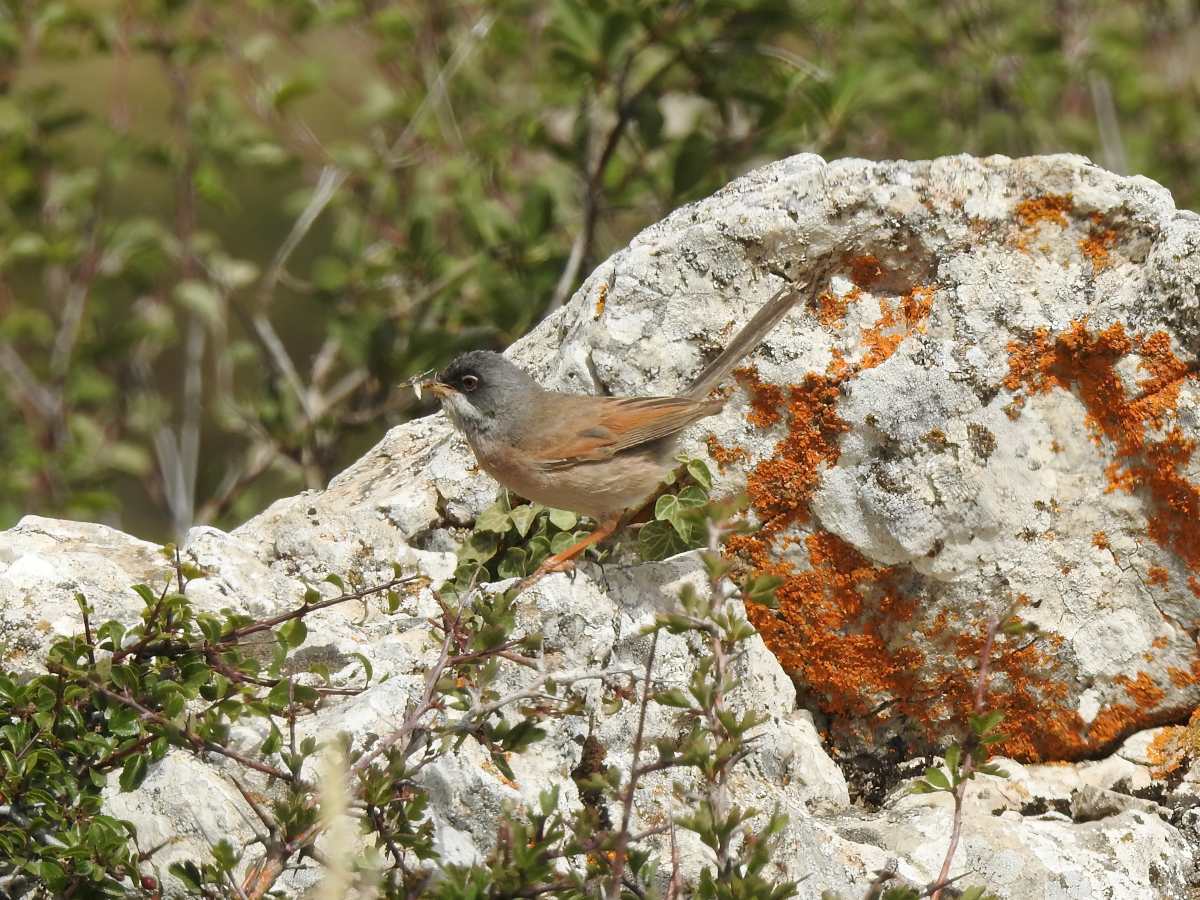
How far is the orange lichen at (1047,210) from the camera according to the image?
3.84 metres

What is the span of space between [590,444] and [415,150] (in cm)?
447

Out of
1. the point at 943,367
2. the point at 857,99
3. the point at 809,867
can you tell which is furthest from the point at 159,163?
the point at 809,867

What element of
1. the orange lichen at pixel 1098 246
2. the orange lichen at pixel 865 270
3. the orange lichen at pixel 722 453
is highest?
the orange lichen at pixel 1098 246

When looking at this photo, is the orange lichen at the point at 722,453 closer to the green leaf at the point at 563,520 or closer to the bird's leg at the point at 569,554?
the bird's leg at the point at 569,554

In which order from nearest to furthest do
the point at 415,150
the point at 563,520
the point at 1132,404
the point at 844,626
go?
the point at 1132,404
the point at 844,626
the point at 563,520
the point at 415,150

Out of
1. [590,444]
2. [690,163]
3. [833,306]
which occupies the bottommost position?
[590,444]

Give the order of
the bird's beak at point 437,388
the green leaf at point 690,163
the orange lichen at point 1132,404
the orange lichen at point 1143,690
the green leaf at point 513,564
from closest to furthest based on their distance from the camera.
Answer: the orange lichen at point 1132,404
the orange lichen at point 1143,690
the green leaf at point 513,564
the bird's beak at point 437,388
the green leaf at point 690,163

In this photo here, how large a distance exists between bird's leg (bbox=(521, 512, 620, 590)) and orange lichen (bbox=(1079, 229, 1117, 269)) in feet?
6.09

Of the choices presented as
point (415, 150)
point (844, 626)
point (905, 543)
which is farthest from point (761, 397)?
point (415, 150)

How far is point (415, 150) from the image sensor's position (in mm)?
7922

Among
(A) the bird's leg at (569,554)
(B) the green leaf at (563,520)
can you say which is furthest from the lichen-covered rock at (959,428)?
(B) the green leaf at (563,520)

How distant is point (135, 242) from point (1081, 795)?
5.98 metres

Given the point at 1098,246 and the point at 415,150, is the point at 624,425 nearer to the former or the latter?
the point at 1098,246

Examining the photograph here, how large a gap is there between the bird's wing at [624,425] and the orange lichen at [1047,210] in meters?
1.22
